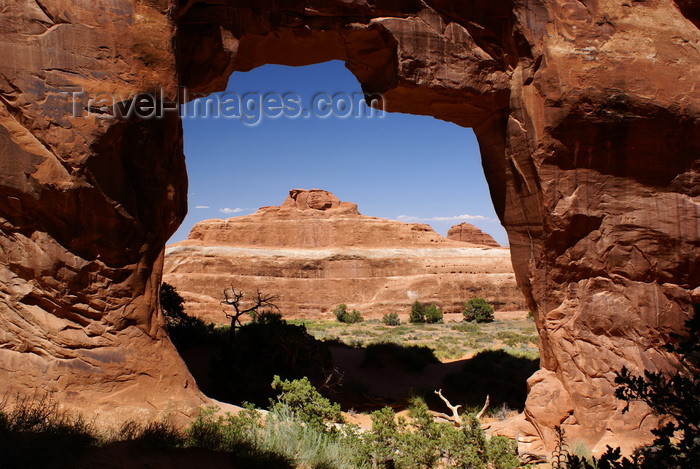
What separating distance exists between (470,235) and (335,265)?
35.0 meters

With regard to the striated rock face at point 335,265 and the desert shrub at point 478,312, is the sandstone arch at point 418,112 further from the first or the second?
the striated rock face at point 335,265

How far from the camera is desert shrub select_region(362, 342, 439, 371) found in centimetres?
1334

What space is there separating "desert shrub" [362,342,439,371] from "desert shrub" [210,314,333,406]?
288 cm

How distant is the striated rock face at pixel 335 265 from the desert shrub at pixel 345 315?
7.30 ft

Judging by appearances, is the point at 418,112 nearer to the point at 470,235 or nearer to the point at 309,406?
the point at 309,406

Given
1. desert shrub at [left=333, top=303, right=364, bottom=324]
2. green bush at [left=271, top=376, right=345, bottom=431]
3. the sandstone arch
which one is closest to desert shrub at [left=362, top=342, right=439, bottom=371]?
the sandstone arch

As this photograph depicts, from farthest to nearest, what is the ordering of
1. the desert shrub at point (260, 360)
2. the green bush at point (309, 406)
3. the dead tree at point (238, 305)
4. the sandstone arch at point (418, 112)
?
the dead tree at point (238, 305), the desert shrub at point (260, 360), the green bush at point (309, 406), the sandstone arch at point (418, 112)

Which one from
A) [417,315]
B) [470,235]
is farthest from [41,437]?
[470,235]

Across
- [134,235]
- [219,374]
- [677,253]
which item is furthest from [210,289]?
[677,253]

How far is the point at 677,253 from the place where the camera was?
7191mm

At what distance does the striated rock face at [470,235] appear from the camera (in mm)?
66500

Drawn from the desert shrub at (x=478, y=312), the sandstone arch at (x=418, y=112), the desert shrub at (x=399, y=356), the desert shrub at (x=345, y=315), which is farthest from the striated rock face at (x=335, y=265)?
the sandstone arch at (x=418, y=112)

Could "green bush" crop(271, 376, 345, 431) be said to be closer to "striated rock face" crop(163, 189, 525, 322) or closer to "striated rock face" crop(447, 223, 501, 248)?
"striated rock face" crop(163, 189, 525, 322)

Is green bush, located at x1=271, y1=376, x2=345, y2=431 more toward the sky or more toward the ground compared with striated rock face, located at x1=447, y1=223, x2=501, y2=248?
more toward the ground
